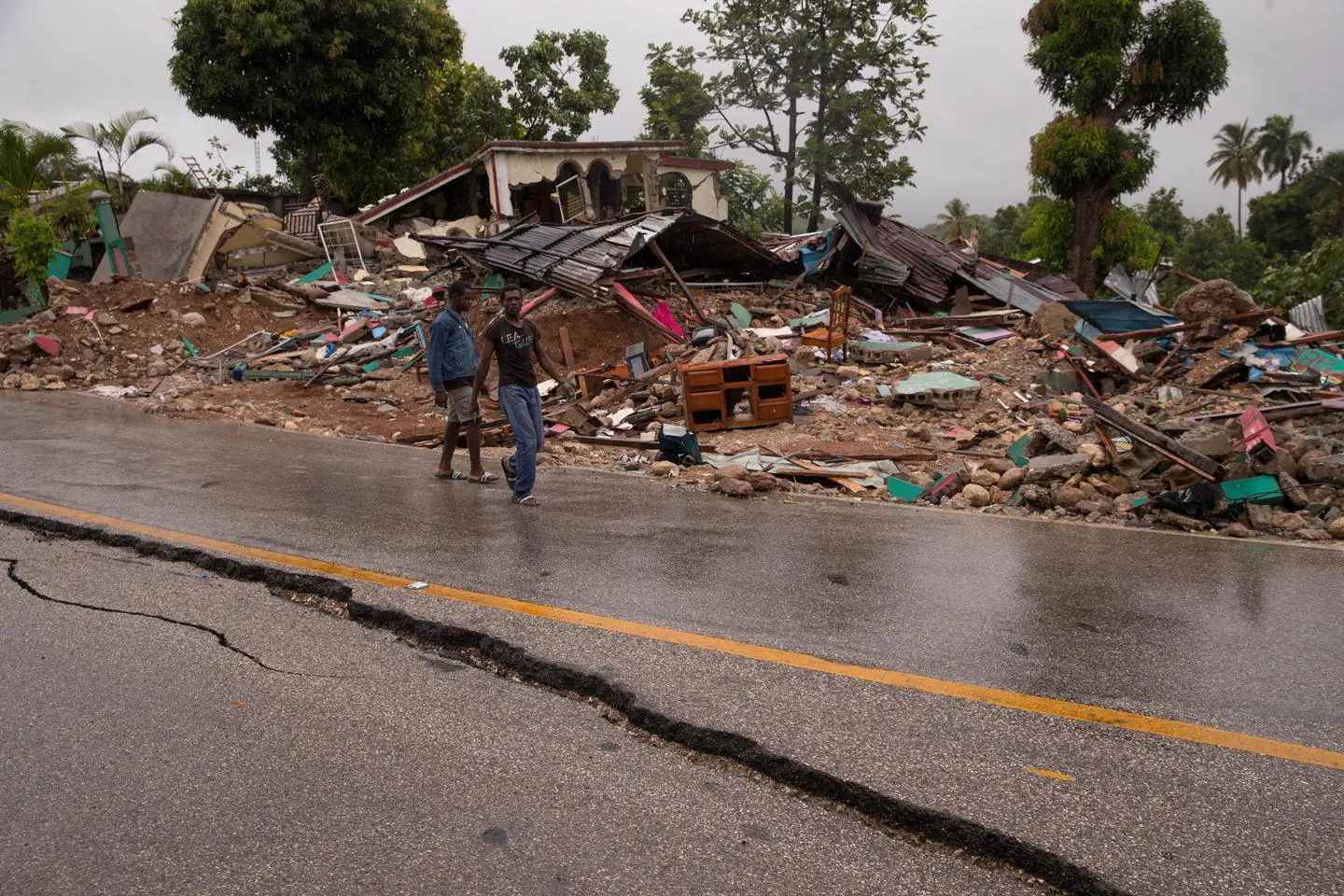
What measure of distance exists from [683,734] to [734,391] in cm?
854

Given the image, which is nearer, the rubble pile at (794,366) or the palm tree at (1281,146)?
the rubble pile at (794,366)

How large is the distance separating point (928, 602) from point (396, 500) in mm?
4478

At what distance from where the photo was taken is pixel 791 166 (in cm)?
3478

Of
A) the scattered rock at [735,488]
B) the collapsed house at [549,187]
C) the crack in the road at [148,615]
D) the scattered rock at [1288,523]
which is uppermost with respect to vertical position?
the collapsed house at [549,187]

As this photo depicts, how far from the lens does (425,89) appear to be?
29422 millimetres

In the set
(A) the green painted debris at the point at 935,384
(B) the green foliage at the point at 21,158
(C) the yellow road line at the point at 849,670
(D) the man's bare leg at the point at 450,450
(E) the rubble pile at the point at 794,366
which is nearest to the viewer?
(C) the yellow road line at the point at 849,670

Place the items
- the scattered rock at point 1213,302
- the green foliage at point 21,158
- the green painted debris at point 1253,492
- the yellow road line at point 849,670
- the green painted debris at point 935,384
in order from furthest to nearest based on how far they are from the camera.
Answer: the green foliage at point 21,158
the scattered rock at point 1213,302
the green painted debris at point 935,384
the green painted debris at point 1253,492
the yellow road line at point 849,670

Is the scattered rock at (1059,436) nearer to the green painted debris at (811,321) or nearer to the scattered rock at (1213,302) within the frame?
the scattered rock at (1213,302)

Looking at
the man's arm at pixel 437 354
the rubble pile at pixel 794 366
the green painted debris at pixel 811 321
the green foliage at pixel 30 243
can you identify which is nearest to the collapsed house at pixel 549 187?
the rubble pile at pixel 794 366

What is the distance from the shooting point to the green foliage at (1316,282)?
19.5 m

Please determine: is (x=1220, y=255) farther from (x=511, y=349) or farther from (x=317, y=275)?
(x=511, y=349)

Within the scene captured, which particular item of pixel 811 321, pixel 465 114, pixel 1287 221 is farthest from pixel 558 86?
pixel 1287 221

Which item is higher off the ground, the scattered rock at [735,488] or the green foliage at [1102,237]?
the green foliage at [1102,237]

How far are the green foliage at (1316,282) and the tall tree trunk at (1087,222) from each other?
5150mm
